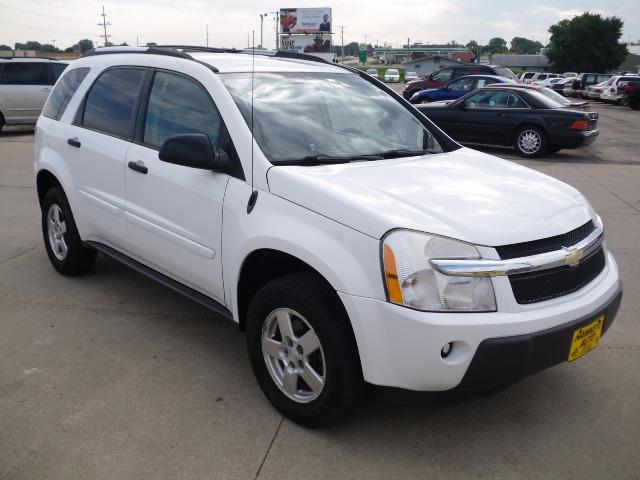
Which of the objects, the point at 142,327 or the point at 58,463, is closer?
the point at 58,463

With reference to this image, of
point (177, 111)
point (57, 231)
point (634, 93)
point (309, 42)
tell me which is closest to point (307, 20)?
point (309, 42)

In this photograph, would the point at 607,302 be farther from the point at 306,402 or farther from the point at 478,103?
the point at 478,103

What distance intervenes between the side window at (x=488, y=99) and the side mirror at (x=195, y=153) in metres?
10.9

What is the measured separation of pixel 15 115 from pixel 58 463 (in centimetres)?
1441

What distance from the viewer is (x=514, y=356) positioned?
2539 millimetres

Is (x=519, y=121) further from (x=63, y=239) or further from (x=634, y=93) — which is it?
(x=634, y=93)

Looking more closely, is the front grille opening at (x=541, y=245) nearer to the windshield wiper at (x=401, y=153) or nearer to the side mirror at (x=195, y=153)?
the windshield wiper at (x=401, y=153)

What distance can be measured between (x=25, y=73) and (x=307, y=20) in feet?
215

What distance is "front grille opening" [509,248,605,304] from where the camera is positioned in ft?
8.54

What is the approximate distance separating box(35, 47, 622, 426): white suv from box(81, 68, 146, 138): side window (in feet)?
0.05

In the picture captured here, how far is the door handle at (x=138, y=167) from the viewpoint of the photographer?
3752 mm

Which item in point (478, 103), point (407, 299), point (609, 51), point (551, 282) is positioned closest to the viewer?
point (407, 299)

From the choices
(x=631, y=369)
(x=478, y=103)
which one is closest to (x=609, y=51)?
(x=478, y=103)

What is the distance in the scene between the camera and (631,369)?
12.0 ft
